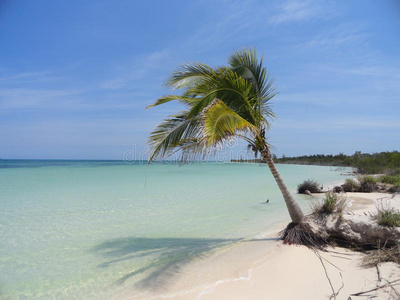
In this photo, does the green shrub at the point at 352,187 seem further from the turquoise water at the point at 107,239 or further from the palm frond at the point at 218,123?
the palm frond at the point at 218,123

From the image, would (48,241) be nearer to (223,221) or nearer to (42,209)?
(42,209)

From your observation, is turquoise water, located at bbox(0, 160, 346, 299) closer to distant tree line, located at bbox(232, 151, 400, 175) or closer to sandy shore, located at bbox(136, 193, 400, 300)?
sandy shore, located at bbox(136, 193, 400, 300)

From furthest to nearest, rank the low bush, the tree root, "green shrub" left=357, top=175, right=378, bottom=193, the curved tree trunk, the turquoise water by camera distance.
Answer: the low bush
"green shrub" left=357, top=175, right=378, bottom=193
the curved tree trunk
the tree root
the turquoise water

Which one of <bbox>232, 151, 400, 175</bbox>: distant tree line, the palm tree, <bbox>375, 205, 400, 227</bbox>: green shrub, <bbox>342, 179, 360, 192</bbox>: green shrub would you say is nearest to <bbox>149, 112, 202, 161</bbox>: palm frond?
the palm tree

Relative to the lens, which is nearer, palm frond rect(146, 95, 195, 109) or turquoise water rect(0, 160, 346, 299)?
turquoise water rect(0, 160, 346, 299)

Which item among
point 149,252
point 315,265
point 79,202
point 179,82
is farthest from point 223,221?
point 79,202

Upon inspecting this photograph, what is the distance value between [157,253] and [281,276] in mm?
2673

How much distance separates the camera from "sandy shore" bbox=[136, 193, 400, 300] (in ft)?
11.2

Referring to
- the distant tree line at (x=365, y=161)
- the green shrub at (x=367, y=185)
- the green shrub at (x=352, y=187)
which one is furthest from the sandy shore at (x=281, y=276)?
the distant tree line at (x=365, y=161)

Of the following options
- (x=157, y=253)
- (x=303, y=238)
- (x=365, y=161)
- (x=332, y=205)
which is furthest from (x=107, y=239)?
(x=365, y=161)

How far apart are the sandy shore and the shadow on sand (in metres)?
0.25

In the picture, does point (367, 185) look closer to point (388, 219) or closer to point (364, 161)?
point (388, 219)

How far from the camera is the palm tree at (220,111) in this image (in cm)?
469

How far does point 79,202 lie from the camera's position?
446 inches
